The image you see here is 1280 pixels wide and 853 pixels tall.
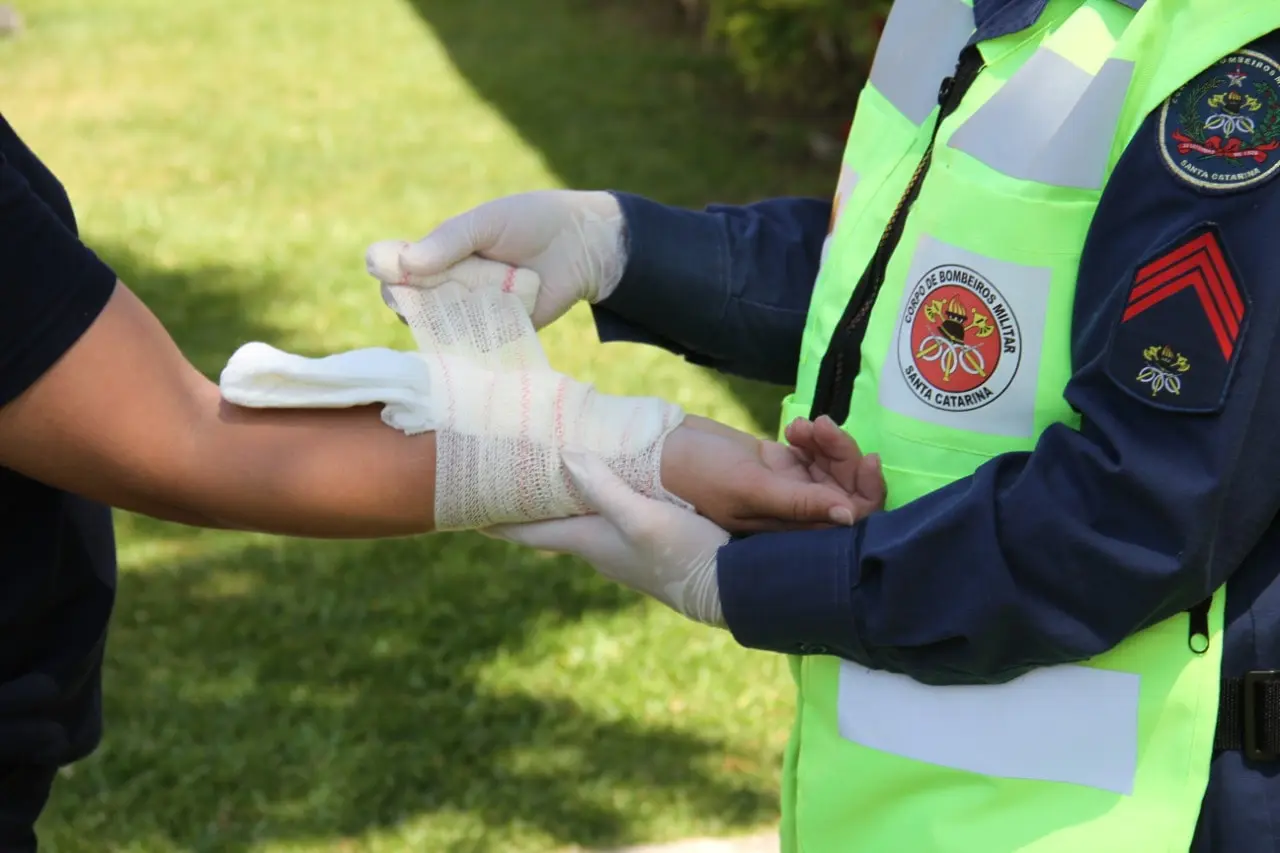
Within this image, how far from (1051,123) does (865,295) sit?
289mm

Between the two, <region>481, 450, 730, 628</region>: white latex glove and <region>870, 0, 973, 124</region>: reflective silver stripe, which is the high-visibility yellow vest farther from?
<region>481, 450, 730, 628</region>: white latex glove

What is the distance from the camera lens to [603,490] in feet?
5.34

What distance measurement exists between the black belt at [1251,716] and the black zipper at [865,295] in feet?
1.55

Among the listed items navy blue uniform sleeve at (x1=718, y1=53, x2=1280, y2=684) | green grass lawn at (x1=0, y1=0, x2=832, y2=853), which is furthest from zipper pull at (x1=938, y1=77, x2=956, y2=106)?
green grass lawn at (x1=0, y1=0, x2=832, y2=853)

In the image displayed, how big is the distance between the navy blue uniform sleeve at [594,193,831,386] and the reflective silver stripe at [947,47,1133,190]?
46 centimetres

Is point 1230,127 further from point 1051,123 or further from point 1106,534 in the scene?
point 1106,534

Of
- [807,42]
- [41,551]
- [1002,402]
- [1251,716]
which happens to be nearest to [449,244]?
[41,551]

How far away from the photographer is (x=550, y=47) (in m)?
9.42

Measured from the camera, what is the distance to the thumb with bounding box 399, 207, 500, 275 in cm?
175

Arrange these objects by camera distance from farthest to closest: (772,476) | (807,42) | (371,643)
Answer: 1. (807,42)
2. (371,643)
3. (772,476)

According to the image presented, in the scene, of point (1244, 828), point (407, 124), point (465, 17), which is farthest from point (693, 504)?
point (465, 17)

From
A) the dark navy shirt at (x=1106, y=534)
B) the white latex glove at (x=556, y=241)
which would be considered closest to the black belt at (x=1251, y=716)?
the dark navy shirt at (x=1106, y=534)

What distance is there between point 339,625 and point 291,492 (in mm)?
2278

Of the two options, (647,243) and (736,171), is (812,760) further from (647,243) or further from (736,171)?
(736,171)
